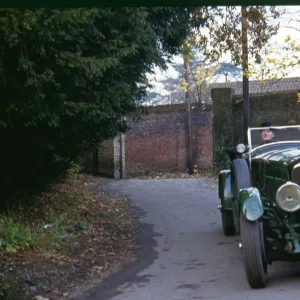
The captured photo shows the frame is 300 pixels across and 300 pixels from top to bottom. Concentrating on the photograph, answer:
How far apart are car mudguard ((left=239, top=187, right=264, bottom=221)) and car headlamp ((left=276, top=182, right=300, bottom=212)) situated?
0.26 m

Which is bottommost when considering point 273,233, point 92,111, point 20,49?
point 273,233

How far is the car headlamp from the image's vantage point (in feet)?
23.0

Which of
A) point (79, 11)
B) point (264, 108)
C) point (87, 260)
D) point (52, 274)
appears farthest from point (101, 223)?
point (264, 108)

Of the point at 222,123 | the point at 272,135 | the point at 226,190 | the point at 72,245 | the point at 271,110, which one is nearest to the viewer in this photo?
the point at 272,135

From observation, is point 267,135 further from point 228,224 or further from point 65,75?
point 65,75

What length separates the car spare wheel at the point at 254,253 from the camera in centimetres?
673

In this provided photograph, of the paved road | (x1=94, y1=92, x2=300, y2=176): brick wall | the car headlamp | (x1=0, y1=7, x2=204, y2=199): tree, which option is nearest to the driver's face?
the paved road

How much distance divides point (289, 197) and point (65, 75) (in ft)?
12.0

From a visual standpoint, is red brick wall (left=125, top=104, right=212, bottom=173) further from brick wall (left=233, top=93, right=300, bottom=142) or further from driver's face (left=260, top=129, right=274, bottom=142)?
driver's face (left=260, top=129, right=274, bottom=142)

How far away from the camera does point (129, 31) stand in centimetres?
1009

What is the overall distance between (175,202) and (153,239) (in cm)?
453

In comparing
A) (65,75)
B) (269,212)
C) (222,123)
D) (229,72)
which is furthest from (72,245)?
(229,72)

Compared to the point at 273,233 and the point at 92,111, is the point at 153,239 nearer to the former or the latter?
the point at 92,111

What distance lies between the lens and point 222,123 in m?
22.8
